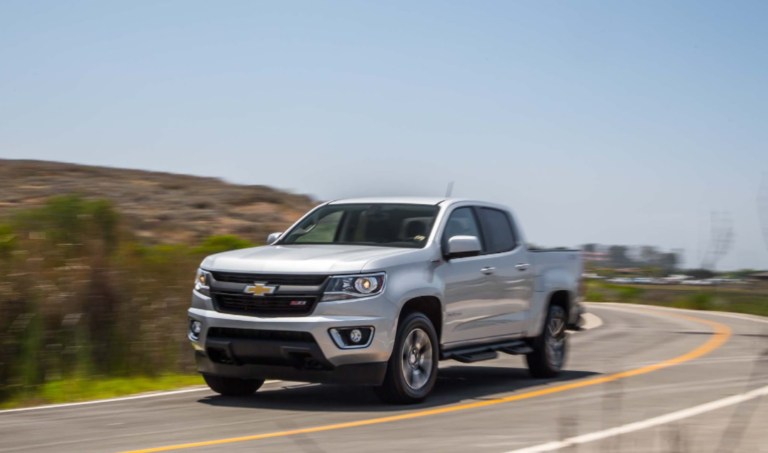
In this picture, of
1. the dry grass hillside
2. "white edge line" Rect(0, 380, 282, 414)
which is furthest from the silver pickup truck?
the dry grass hillside

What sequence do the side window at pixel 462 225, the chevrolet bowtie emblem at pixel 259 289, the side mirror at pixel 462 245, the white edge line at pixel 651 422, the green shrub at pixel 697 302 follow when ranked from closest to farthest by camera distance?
the white edge line at pixel 651 422
the chevrolet bowtie emblem at pixel 259 289
the side mirror at pixel 462 245
the side window at pixel 462 225
the green shrub at pixel 697 302

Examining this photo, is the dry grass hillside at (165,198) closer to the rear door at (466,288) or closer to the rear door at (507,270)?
the rear door at (507,270)

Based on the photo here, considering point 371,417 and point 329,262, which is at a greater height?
point 329,262

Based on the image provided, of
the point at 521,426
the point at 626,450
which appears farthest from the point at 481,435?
the point at 626,450

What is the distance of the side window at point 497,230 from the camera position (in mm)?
11055

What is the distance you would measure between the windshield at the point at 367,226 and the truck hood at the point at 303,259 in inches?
17.0

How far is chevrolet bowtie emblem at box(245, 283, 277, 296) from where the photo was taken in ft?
29.3

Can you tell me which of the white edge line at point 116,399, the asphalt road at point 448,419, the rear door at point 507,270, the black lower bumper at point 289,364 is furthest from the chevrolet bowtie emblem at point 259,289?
the rear door at point 507,270

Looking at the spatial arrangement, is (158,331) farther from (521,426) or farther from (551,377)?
(521,426)

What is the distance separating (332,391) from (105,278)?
339cm

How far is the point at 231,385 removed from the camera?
9883 millimetres

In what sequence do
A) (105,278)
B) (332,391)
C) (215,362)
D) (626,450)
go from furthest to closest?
(105,278), (332,391), (215,362), (626,450)

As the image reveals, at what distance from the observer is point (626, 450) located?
6.92 metres

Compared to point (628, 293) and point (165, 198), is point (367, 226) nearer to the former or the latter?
point (165, 198)
